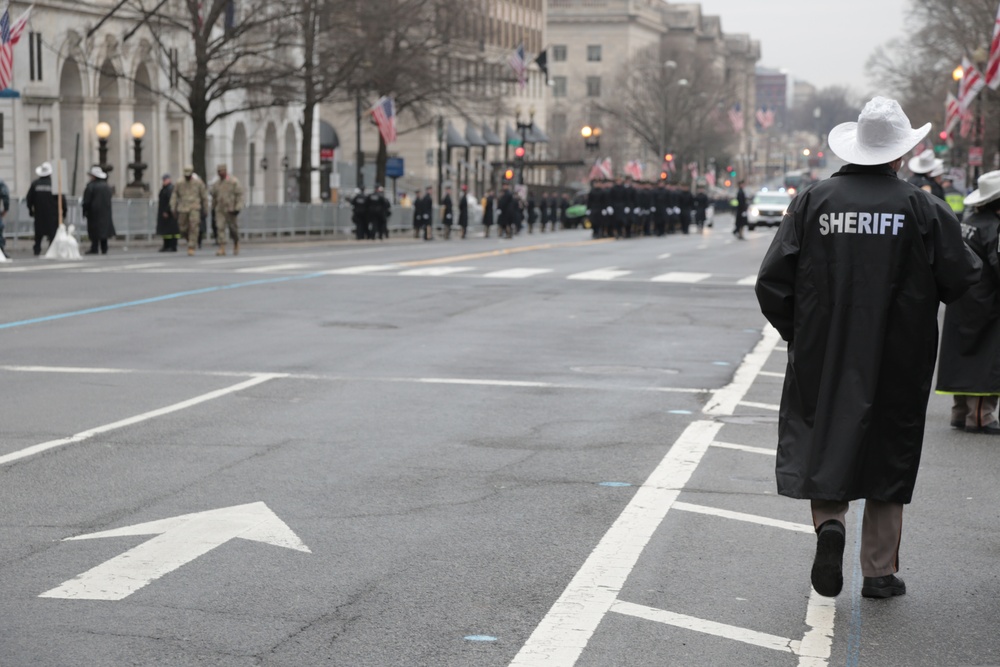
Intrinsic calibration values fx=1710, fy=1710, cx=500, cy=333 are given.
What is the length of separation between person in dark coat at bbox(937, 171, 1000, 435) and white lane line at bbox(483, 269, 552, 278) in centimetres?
1613

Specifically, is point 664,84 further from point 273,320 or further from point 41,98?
point 273,320

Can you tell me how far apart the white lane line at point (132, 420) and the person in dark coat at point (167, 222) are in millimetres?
23805

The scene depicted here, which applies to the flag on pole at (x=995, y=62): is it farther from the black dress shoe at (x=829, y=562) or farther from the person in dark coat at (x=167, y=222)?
the black dress shoe at (x=829, y=562)

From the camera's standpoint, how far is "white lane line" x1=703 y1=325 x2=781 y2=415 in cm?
1211

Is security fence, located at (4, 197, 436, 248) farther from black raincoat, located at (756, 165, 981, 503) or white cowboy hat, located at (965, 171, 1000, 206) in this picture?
black raincoat, located at (756, 165, 981, 503)

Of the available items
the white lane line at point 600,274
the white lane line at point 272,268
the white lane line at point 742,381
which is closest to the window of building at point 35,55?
the white lane line at point 272,268

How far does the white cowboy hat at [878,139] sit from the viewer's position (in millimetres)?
6480

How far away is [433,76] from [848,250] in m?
48.6

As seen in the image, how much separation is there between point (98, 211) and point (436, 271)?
10337mm

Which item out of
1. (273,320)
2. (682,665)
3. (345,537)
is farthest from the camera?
(273,320)

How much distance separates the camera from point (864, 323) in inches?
252

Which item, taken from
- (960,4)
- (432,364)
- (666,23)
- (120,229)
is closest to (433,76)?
(120,229)

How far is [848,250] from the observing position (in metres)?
6.41

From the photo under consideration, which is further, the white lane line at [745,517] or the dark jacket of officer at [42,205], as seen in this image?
the dark jacket of officer at [42,205]
